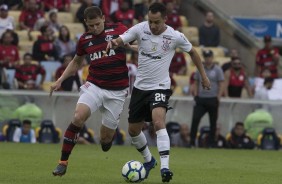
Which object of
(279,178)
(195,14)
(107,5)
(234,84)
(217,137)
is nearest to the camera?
(279,178)

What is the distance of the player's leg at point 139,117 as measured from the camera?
1383cm

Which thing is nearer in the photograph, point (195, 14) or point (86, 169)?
point (86, 169)

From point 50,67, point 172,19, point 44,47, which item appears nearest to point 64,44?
point 44,47

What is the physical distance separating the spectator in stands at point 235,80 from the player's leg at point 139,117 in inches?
441

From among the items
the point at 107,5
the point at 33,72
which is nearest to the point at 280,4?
the point at 107,5

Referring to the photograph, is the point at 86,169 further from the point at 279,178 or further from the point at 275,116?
the point at 275,116

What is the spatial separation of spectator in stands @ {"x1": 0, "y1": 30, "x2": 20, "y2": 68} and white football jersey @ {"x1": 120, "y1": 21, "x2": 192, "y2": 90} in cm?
1174

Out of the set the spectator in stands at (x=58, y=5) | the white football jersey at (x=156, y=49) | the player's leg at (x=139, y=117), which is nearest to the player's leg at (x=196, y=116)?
the spectator in stands at (x=58, y=5)

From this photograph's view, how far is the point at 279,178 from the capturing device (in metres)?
14.7

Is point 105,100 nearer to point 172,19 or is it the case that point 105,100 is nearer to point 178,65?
point 178,65

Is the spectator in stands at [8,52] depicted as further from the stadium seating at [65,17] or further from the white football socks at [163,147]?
the white football socks at [163,147]

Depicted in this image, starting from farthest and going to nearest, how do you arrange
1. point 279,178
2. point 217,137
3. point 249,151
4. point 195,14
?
point 195,14 < point 217,137 < point 249,151 < point 279,178

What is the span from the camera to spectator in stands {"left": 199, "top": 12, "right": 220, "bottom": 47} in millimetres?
28625

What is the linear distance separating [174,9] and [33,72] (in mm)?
6522
